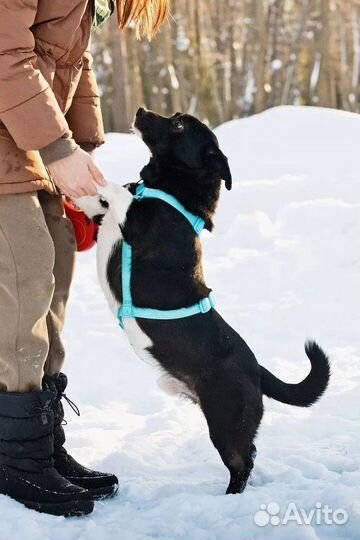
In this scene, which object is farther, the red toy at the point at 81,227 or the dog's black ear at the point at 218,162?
the dog's black ear at the point at 218,162

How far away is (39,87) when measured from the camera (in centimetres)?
246

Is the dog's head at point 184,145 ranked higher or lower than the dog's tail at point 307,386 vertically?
higher

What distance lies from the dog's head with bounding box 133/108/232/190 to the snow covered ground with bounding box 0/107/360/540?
1103 mm

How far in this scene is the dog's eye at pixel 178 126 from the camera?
11.0 feet

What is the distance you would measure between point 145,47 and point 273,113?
1626 cm

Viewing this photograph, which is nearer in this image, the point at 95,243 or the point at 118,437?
the point at 95,243

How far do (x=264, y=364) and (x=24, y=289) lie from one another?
2.13m

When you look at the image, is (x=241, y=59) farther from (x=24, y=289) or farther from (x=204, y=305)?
(x=24, y=289)

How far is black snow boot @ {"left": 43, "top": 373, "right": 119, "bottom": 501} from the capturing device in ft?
9.52

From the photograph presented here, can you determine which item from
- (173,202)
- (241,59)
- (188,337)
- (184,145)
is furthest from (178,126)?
(241,59)

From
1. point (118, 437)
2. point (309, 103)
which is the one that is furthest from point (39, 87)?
point (309, 103)

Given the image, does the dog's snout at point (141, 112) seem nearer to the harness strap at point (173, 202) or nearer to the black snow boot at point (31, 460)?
the harness strap at point (173, 202)

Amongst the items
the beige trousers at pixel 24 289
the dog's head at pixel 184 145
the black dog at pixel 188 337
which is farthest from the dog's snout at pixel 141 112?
the beige trousers at pixel 24 289

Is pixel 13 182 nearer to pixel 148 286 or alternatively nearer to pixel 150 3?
pixel 148 286
